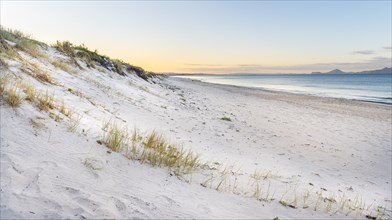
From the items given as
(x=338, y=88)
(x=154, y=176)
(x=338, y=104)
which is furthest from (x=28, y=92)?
(x=338, y=88)

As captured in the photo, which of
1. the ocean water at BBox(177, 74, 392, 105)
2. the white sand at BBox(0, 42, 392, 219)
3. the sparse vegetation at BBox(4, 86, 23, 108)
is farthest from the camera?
the ocean water at BBox(177, 74, 392, 105)

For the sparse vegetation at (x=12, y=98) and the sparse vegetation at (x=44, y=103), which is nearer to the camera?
the sparse vegetation at (x=12, y=98)

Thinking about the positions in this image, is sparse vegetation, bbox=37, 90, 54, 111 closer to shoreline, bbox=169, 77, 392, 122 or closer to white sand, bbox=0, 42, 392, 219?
white sand, bbox=0, 42, 392, 219

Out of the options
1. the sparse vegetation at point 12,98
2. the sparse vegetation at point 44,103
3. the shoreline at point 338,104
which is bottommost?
the shoreline at point 338,104

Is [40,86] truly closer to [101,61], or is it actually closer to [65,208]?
[65,208]

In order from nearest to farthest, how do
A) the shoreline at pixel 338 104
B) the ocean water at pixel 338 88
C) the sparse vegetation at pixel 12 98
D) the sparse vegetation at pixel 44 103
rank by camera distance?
the sparse vegetation at pixel 12 98 → the sparse vegetation at pixel 44 103 → the shoreline at pixel 338 104 → the ocean water at pixel 338 88

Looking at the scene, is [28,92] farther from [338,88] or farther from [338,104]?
[338,88]

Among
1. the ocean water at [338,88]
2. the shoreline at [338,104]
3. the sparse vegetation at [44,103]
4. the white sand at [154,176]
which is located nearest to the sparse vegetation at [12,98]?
the white sand at [154,176]

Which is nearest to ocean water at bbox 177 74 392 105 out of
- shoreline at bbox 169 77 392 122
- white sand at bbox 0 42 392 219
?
shoreline at bbox 169 77 392 122

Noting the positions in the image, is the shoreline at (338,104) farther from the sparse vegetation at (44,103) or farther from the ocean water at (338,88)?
the sparse vegetation at (44,103)

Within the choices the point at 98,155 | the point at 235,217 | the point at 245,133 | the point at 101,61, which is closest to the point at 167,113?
the point at 245,133

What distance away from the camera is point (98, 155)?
477cm

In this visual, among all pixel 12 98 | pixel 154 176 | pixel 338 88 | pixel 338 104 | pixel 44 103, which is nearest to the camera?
pixel 154 176

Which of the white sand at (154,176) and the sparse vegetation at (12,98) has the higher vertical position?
the sparse vegetation at (12,98)
